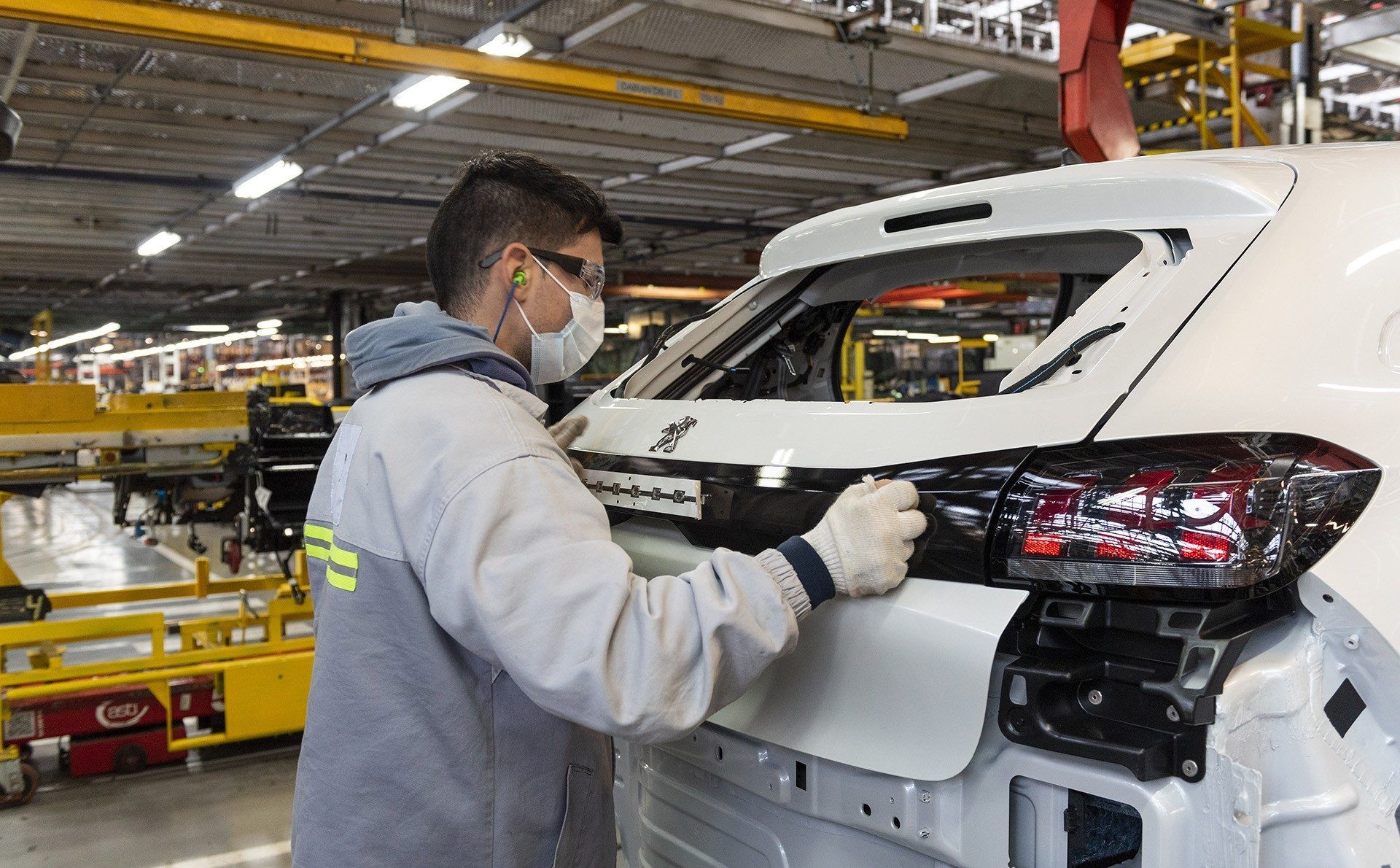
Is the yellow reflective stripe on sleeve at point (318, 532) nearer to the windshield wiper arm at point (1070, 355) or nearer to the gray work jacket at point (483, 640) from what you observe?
the gray work jacket at point (483, 640)

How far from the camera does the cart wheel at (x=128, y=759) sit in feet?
16.2

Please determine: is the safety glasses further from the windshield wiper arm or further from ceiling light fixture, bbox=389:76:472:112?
ceiling light fixture, bbox=389:76:472:112

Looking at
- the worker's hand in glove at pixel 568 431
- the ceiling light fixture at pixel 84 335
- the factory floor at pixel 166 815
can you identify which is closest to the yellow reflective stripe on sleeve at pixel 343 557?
the worker's hand in glove at pixel 568 431

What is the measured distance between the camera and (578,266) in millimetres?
→ 1977

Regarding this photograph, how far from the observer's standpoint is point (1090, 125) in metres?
5.34

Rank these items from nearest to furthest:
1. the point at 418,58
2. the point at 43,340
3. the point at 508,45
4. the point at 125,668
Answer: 1. the point at 125,668
2. the point at 418,58
3. the point at 508,45
4. the point at 43,340

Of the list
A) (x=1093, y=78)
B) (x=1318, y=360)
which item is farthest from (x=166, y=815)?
(x=1093, y=78)

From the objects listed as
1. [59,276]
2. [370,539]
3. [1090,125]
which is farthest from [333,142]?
[59,276]

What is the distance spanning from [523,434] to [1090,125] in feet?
15.3

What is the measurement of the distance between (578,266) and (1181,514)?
44.3 inches

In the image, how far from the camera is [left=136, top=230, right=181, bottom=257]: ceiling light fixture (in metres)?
13.7

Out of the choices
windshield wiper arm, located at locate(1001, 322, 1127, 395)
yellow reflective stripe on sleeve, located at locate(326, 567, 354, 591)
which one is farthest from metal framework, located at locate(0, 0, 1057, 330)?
windshield wiper arm, located at locate(1001, 322, 1127, 395)

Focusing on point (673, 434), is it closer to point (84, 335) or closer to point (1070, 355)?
point (1070, 355)

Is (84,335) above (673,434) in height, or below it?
above
